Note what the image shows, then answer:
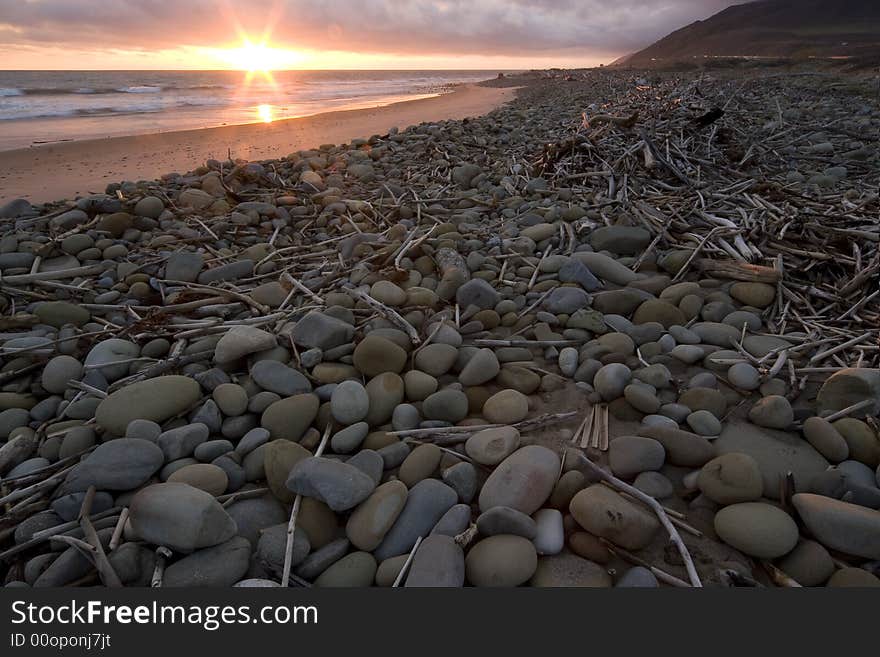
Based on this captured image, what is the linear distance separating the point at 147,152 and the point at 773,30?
420 feet

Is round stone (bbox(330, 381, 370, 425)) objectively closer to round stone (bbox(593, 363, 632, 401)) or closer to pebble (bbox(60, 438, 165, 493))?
pebble (bbox(60, 438, 165, 493))

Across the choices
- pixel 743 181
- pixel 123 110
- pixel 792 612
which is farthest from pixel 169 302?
pixel 123 110

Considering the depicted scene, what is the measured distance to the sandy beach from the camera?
689 centimetres

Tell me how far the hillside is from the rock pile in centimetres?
8524

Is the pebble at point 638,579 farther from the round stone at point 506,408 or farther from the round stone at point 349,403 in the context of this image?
the round stone at point 349,403

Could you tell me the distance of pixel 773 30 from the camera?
9731cm

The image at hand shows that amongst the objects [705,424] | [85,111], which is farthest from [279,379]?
[85,111]

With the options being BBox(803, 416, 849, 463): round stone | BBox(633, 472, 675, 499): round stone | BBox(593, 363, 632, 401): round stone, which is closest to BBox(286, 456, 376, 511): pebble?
BBox(633, 472, 675, 499): round stone

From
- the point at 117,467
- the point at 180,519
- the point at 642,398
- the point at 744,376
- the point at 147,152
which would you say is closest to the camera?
the point at 180,519

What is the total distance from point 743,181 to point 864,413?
340 centimetres

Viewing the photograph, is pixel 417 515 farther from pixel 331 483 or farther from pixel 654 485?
pixel 654 485

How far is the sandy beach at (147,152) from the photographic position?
22.6 ft

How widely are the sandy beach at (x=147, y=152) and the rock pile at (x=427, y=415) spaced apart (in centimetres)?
387

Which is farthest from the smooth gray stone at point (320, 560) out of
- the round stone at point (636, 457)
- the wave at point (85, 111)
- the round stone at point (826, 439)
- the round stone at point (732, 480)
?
the wave at point (85, 111)
